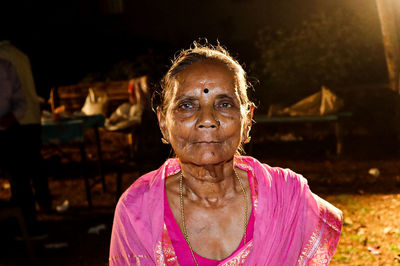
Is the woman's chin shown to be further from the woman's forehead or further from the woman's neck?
the woman's forehead

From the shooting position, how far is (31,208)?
18.2 feet

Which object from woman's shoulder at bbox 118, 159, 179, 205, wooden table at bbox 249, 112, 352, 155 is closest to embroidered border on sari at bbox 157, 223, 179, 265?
woman's shoulder at bbox 118, 159, 179, 205

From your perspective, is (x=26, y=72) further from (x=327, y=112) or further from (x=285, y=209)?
(x=327, y=112)

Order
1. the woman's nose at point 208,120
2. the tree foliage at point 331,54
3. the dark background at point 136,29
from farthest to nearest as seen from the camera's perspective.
Result: the dark background at point 136,29 < the tree foliage at point 331,54 < the woman's nose at point 208,120

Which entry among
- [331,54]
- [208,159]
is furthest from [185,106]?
[331,54]

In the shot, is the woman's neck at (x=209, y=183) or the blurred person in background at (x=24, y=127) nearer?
the woman's neck at (x=209, y=183)

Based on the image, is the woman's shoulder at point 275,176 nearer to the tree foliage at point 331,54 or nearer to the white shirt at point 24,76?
the white shirt at point 24,76

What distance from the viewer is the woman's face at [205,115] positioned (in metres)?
2.15

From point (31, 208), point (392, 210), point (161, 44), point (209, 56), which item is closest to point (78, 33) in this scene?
point (161, 44)

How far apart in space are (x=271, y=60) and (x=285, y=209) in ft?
36.6

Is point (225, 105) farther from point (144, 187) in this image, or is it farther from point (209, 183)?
point (144, 187)

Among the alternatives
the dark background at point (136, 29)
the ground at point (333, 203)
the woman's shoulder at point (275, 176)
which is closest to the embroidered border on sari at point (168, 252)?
the woman's shoulder at point (275, 176)

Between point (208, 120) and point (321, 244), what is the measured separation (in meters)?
0.84

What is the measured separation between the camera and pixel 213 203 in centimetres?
240
